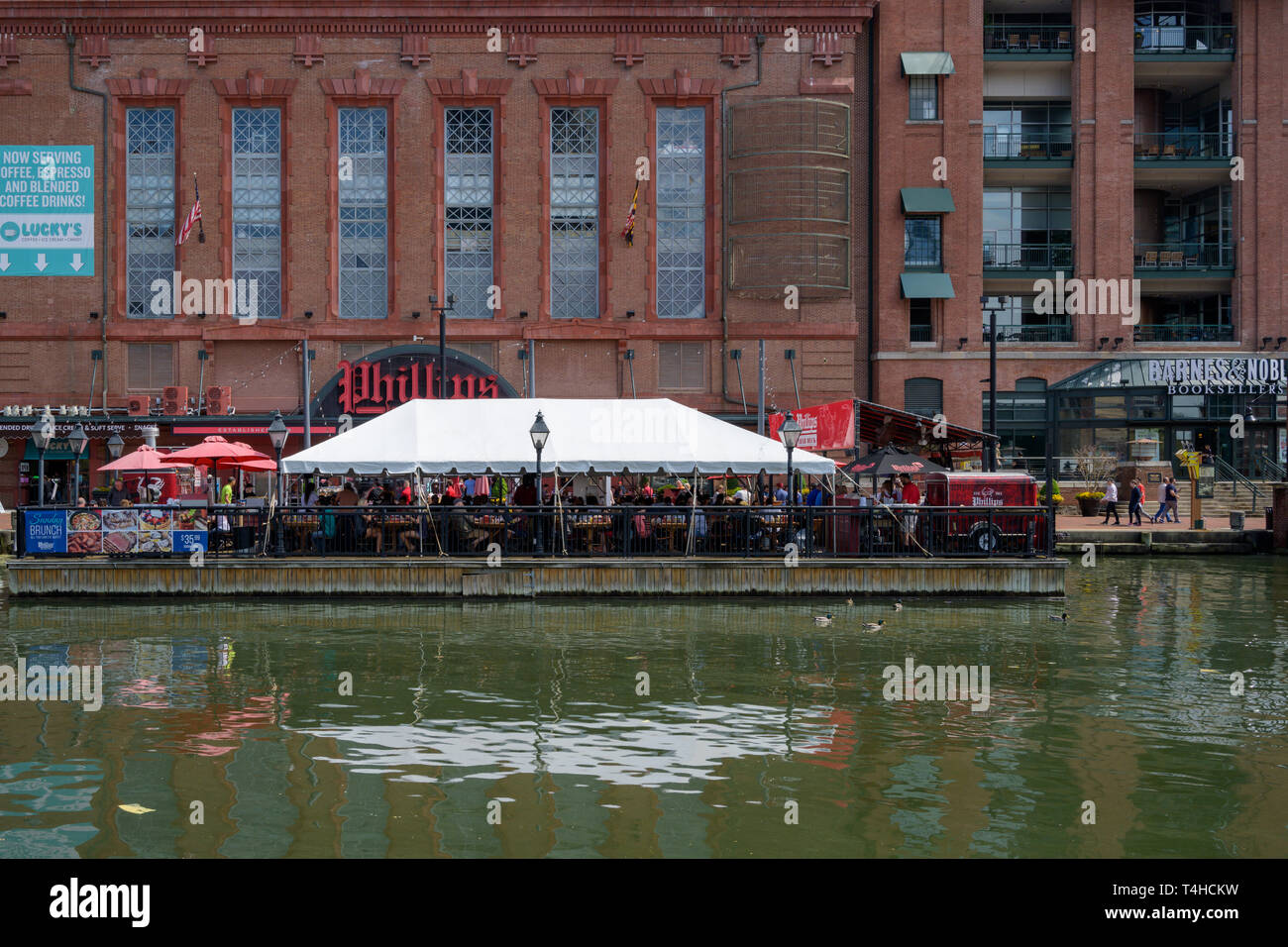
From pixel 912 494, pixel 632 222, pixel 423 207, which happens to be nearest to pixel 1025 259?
pixel 632 222

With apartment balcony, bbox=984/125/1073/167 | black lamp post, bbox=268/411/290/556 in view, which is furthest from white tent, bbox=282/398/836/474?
apartment balcony, bbox=984/125/1073/167

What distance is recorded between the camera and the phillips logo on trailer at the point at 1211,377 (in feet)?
159

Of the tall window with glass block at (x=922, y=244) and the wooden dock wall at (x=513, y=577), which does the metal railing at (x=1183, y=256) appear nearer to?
the tall window with glass block at (x=922, y=244)

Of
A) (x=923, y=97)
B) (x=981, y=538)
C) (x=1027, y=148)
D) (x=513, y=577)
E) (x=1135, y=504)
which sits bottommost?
(x=513, y=577)

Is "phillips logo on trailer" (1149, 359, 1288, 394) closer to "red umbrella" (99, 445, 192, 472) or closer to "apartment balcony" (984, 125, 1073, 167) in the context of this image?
"apartment balcony" (984, 125, 1073, 167)

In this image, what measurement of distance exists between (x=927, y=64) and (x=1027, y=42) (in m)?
5.85

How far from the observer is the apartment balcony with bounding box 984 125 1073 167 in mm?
52000

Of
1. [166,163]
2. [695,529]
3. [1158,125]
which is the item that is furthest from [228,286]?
[1158,125]

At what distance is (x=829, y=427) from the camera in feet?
103

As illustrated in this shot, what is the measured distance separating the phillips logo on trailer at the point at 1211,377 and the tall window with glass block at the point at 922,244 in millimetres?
9366

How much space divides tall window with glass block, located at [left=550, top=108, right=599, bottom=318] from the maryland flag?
150 centimetres

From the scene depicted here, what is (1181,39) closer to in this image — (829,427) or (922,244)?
(922,244)
